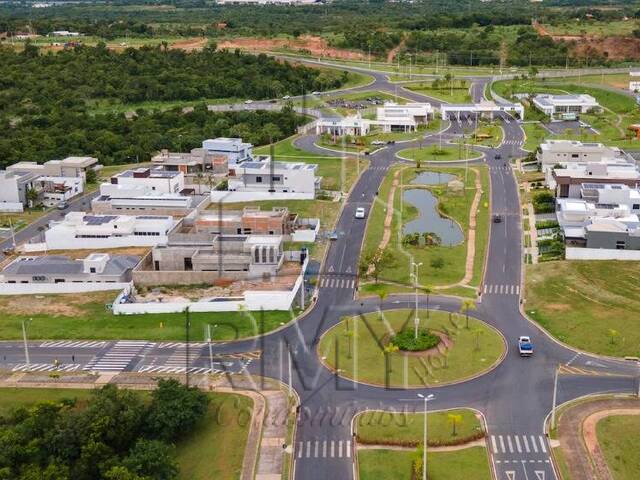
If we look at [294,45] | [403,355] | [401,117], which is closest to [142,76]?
[294,45]

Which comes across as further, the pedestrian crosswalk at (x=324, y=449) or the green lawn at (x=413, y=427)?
the green lawn at (x=413, y=427)

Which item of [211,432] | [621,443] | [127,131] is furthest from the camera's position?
[127,131]

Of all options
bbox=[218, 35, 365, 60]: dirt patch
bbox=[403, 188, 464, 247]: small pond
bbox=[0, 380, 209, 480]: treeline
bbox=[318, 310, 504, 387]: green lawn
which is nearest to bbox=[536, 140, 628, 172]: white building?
bbox=[403, 188, 464, 247]: small pond

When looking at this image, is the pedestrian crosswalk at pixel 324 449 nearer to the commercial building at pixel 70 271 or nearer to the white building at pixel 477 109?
the commercial building at pixel 70 271

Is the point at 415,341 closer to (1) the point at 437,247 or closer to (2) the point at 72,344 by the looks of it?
(1) the point at 437,247

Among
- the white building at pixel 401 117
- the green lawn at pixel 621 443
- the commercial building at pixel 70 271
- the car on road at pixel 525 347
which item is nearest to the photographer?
the green lawn at pixel 621 443

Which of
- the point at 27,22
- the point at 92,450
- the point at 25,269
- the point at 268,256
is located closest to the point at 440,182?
the point at 268,256

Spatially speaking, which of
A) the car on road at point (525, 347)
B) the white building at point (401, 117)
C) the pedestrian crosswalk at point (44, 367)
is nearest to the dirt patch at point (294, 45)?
the white building at point (401, 117)
